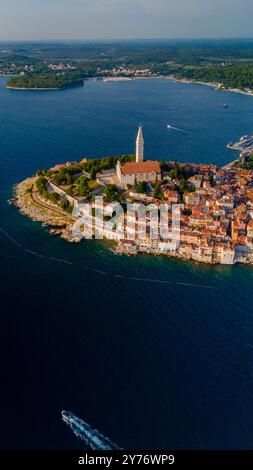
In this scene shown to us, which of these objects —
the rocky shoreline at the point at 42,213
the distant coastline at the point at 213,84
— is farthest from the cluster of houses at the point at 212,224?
the distant coastline at the point at 213,84

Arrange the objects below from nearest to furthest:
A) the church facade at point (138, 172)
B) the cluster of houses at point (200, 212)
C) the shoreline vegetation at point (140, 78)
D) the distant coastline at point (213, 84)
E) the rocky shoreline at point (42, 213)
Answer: the cluster of houses at point (200, 212) < the rocky shoreline at point (42, 213) < the church facade at point (138, 172) < the distant coastline at point (213, 84) < the shoreline vegetation at point (140, 78)

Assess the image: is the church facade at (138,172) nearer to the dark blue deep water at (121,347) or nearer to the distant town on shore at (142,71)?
the dark blue deep water at (121,347)

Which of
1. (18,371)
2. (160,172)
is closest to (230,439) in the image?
(18,371)

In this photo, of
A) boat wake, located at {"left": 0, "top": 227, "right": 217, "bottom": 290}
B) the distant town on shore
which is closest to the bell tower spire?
boat wake, located at {"left": 0, "top": 227, "right": 217, "bottom": 290}

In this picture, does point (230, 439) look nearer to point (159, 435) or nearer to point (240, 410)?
point (240, 410)

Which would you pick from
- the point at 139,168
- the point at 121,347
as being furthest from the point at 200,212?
the point at 121,347

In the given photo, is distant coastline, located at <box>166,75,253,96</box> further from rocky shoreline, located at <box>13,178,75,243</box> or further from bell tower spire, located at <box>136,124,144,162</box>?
rocky shoreline, located at <box>13,178,75,243</box>
